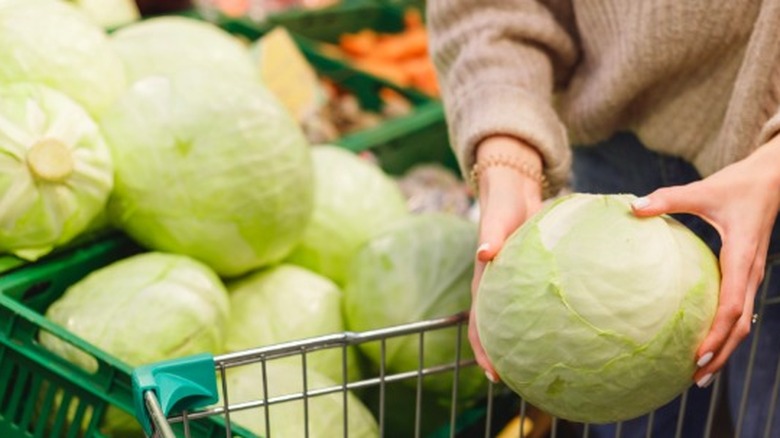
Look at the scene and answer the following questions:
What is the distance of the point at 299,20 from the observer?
3238mm

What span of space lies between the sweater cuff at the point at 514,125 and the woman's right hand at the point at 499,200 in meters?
0.02

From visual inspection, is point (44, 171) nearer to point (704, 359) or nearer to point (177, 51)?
point (177, 51)

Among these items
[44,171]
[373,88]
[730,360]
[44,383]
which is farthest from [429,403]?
[373,88]

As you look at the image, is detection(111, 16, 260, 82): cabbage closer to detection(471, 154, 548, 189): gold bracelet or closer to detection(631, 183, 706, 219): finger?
detection(471, 154, 548, 189): gold bracelet

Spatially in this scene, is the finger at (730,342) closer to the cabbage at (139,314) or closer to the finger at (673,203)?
the finger at (673,203)

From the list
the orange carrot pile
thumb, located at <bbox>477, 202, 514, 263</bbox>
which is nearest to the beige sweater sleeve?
thumb, located at <bbox>477, 202, 514, 263</bbox>

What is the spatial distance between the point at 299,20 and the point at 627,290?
2459 millimetres

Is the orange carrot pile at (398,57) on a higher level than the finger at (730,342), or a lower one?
lower

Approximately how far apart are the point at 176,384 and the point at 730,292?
1.89ft

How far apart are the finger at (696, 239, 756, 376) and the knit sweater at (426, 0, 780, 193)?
20cm

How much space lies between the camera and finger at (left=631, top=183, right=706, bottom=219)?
98cm

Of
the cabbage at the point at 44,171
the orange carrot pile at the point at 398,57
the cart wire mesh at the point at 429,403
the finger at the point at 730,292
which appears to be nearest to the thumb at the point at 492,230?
the cart wire mesh at the point at 429,403

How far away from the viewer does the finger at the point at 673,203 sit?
984 mm

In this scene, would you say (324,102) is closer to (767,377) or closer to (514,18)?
(514,18)
